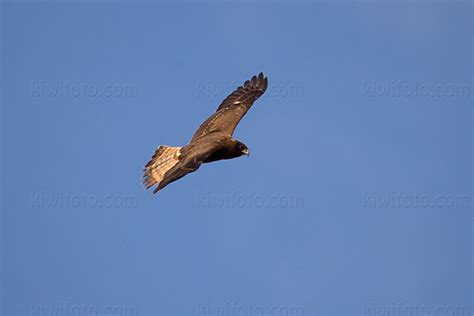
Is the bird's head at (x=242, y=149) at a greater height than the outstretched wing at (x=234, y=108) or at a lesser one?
lesser

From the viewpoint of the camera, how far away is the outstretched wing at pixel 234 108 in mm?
25797

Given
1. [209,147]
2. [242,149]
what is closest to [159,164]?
[209,147]

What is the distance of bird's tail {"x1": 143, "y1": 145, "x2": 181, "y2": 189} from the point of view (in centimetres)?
2395

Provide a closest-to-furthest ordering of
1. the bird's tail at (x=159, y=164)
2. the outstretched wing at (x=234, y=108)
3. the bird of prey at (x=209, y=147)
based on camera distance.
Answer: the bird of prey at (x=209, y=147) → the bird's tail at (x=159, y=164) → the outstretched wing at (x=234, y=108)

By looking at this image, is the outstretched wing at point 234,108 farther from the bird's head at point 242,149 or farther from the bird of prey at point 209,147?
the bird's head at point 242,149

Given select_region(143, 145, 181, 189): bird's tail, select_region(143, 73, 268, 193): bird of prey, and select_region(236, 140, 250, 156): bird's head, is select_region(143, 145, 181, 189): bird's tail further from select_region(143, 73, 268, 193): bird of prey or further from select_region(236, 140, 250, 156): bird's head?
select_region(236, 140, 250, 156): bird's head

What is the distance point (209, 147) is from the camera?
2355 cm

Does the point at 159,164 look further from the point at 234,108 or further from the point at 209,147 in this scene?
the point at 234,108

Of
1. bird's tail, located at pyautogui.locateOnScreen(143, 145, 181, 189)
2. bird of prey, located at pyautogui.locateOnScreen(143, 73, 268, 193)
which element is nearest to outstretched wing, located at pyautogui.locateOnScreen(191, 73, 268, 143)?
bird of prey, located at pyautogui.locateOnScreen(143, 73, 268, 193)

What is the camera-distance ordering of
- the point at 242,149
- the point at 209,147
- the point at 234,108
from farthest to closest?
the point at 234,108 → the point at 242,149 → the point at 209,147

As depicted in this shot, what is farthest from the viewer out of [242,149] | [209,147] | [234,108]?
[234,108]

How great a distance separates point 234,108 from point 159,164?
3.68 m

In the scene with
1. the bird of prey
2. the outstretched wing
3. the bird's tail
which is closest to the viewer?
the bird of prey

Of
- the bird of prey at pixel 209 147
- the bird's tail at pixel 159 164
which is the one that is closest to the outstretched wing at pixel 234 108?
the bird of prey at pixel 209 147
